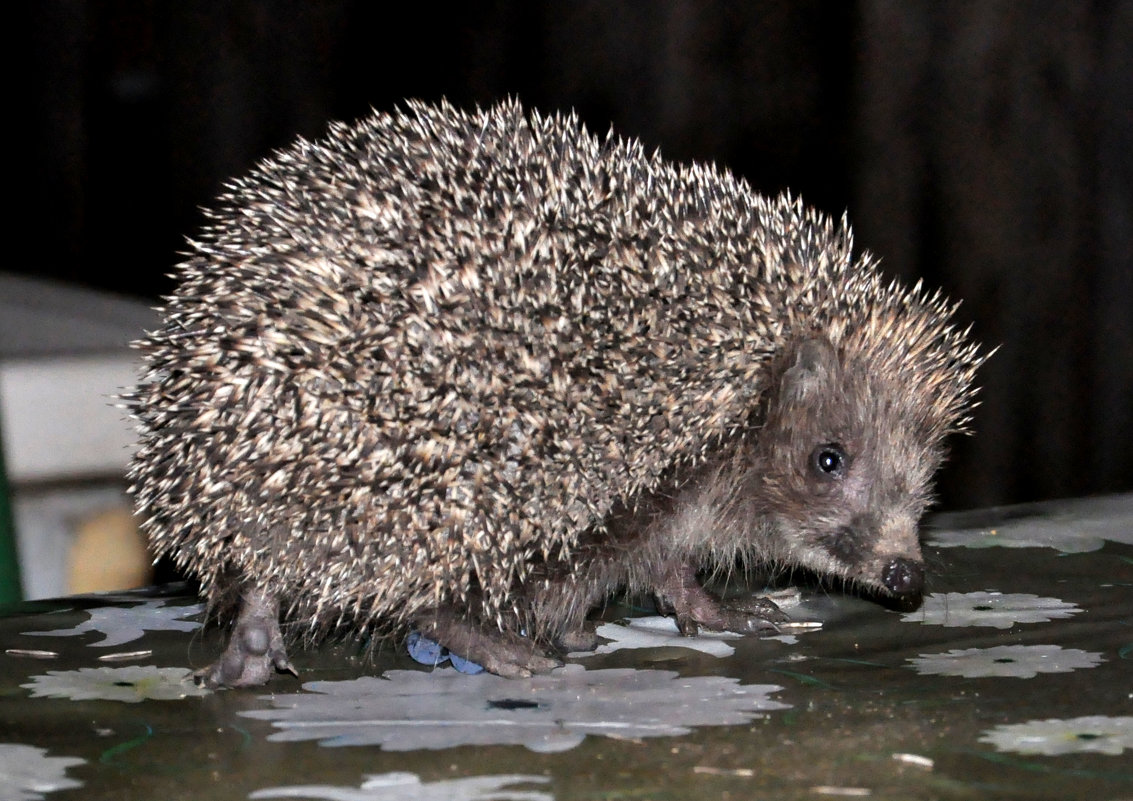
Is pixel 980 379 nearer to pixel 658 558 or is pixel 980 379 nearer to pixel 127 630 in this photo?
pixel 658 558

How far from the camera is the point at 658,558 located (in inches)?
96.9

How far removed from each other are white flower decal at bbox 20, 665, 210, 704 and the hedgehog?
70mm

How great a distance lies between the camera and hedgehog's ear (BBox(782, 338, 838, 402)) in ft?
7.75

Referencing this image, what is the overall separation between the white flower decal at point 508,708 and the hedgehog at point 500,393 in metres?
0.11

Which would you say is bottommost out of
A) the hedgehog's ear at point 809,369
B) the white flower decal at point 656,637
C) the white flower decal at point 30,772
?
the white flower decal at point 30,772

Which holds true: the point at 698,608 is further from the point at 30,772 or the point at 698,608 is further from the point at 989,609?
the point at 30,772

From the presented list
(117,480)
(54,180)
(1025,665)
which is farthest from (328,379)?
(54,180)

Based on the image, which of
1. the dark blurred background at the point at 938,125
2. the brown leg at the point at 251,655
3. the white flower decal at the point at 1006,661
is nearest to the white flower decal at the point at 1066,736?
the white flower decal at the point at 1006,661

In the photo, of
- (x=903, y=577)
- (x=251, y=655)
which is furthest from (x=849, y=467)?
(x=251, y=655)

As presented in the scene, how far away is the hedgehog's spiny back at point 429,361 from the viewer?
6.45ft

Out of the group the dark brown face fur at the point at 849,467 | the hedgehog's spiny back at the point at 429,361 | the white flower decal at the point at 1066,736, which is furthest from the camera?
the dark brown face fur at the point at 849,467

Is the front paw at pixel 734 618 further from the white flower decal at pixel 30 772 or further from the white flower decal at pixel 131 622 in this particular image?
the white flower decal at pixel 30 772

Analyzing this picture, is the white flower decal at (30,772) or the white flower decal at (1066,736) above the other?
the white flower decal at (30,772)

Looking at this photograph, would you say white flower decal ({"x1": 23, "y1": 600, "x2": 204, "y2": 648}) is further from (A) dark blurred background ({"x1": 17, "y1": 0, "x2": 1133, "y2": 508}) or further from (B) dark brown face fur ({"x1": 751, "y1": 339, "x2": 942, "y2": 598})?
(A) dark blurred background ({"x1": 17, "y1": 0, "x2": 1133, "y2": 508})
